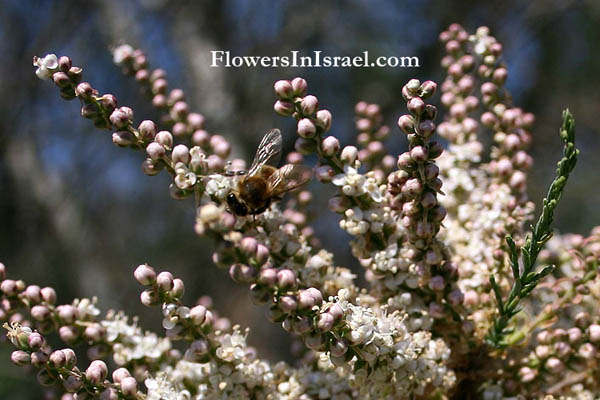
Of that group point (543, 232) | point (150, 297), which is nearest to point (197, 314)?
point (150, 297)

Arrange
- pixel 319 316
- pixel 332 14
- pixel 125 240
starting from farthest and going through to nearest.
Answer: pixel 125 240, pixel 332 14, pixel 319 316

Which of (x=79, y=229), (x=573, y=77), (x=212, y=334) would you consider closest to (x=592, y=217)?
(x=573, y=77)

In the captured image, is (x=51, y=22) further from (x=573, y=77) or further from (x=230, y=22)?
→ (x=573, y=77)

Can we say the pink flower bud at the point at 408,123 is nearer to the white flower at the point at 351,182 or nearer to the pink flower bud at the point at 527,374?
the white flower at the point at 351,182

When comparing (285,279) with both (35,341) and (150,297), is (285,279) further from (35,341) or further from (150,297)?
(35,341)

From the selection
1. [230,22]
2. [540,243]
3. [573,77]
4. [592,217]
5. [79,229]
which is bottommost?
[540,243]

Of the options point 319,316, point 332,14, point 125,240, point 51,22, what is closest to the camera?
point 319,316
